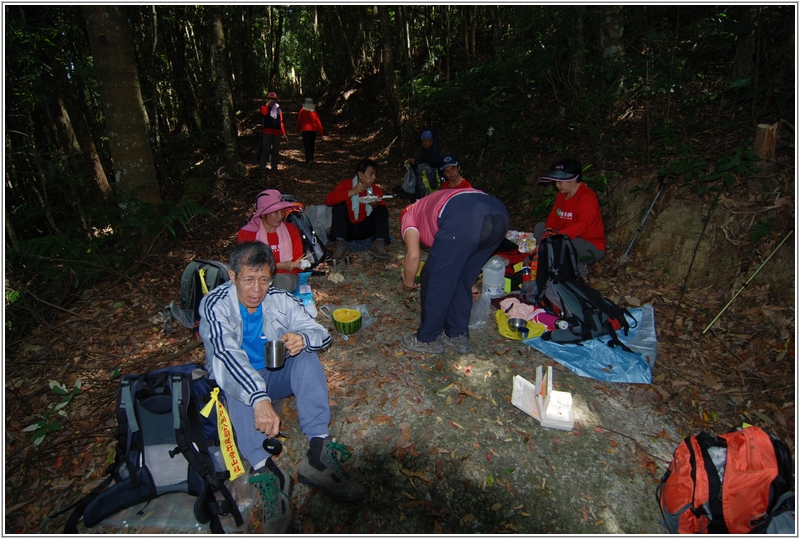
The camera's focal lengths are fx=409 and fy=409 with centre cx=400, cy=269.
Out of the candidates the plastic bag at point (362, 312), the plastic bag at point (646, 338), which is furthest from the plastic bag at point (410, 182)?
the plastic bag at point (646, 338)

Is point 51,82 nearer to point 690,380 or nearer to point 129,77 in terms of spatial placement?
point 129,77

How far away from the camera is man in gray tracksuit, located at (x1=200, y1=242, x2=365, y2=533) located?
2959mm

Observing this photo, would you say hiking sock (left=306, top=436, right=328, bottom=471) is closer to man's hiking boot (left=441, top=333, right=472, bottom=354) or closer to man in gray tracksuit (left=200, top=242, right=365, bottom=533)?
man in gray tracksuit (left=200, top=242, right=365, bottom=533)

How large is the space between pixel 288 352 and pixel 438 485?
1585 mm

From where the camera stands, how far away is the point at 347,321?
4902mm

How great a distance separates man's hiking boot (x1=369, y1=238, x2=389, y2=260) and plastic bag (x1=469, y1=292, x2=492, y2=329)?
2078mm

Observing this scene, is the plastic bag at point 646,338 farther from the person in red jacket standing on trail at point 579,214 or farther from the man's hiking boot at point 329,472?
the man's hiking boot at point 329,472

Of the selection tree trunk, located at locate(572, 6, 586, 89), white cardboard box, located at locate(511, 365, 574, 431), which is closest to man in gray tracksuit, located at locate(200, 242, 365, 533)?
white cardboard box, located at locate(511, 365, 574, 431)

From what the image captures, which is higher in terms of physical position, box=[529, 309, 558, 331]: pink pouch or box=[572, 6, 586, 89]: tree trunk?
box=[572, 6, 586, 89]: tree trunk

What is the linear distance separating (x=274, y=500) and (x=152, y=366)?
8.09 ft

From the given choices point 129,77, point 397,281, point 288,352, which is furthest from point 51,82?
point 288,352

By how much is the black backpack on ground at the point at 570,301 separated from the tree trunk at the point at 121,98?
20.2 ft

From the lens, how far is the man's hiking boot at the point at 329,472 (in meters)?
3.02

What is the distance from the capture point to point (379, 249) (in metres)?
7.01
